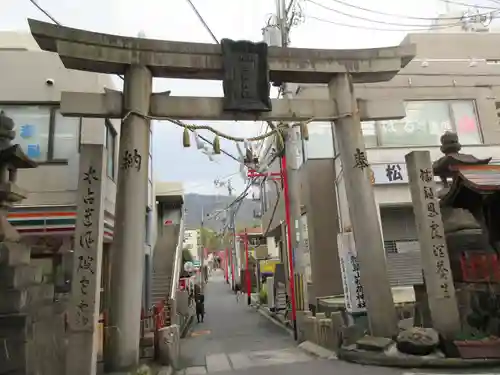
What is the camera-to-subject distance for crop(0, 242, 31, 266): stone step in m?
6.57

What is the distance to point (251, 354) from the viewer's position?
11.9 meters

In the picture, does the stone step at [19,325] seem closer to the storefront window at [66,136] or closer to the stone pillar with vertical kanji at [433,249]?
the storefront window at [66,136]

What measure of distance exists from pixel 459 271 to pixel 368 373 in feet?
12.7

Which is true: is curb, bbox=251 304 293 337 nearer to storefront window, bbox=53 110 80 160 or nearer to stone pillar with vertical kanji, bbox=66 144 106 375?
stone pillar with vertical kanji, bbox=66 144 106 375

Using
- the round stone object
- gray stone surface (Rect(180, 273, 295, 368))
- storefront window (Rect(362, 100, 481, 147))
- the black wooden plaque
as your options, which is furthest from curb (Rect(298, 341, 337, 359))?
storefront window (Rect(362, 100, 481, 147))

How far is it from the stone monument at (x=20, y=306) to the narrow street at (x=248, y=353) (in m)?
3.77

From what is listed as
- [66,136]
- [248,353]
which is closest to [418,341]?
[248,353]

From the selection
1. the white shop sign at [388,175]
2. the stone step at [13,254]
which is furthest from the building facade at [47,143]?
the white shop sign at [388,175]

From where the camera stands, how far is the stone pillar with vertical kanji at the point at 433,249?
896 cm

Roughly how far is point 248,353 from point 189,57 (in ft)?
28.6

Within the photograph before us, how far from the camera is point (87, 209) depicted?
27.1ft

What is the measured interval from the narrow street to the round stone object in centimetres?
69

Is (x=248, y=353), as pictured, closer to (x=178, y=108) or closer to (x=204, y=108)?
(x=204, y=108)

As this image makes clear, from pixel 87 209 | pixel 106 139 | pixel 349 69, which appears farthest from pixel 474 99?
pixel 87 209
